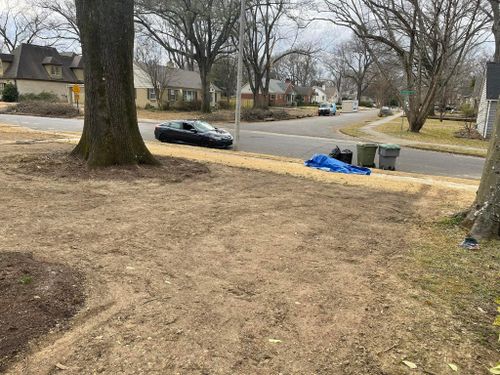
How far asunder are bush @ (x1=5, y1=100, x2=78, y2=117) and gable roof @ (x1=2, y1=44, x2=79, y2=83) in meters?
15.8

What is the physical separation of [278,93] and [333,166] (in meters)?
82.1

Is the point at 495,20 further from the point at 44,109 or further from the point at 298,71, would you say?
the point at 298,71

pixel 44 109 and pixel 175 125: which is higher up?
pixel 44 109

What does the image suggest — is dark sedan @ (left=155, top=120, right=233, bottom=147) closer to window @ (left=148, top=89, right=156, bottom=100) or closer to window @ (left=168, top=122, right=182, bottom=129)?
window @ (left=168, top=122, right=182, bottom=129)

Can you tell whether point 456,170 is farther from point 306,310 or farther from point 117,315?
point 117,315

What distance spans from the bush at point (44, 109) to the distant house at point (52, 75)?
40.1ft

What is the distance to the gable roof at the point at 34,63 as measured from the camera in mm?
54781

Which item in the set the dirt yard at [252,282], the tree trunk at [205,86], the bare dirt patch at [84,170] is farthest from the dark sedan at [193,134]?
the tree trunk at [205,86]

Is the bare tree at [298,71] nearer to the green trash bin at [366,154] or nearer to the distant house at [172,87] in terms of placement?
the distant house at [172,87]

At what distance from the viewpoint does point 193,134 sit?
20531mm

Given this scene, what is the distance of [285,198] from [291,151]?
12105mm

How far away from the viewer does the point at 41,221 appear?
610cm

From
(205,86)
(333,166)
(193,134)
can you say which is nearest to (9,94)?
(205,86)

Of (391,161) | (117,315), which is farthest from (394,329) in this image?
(391,161)
